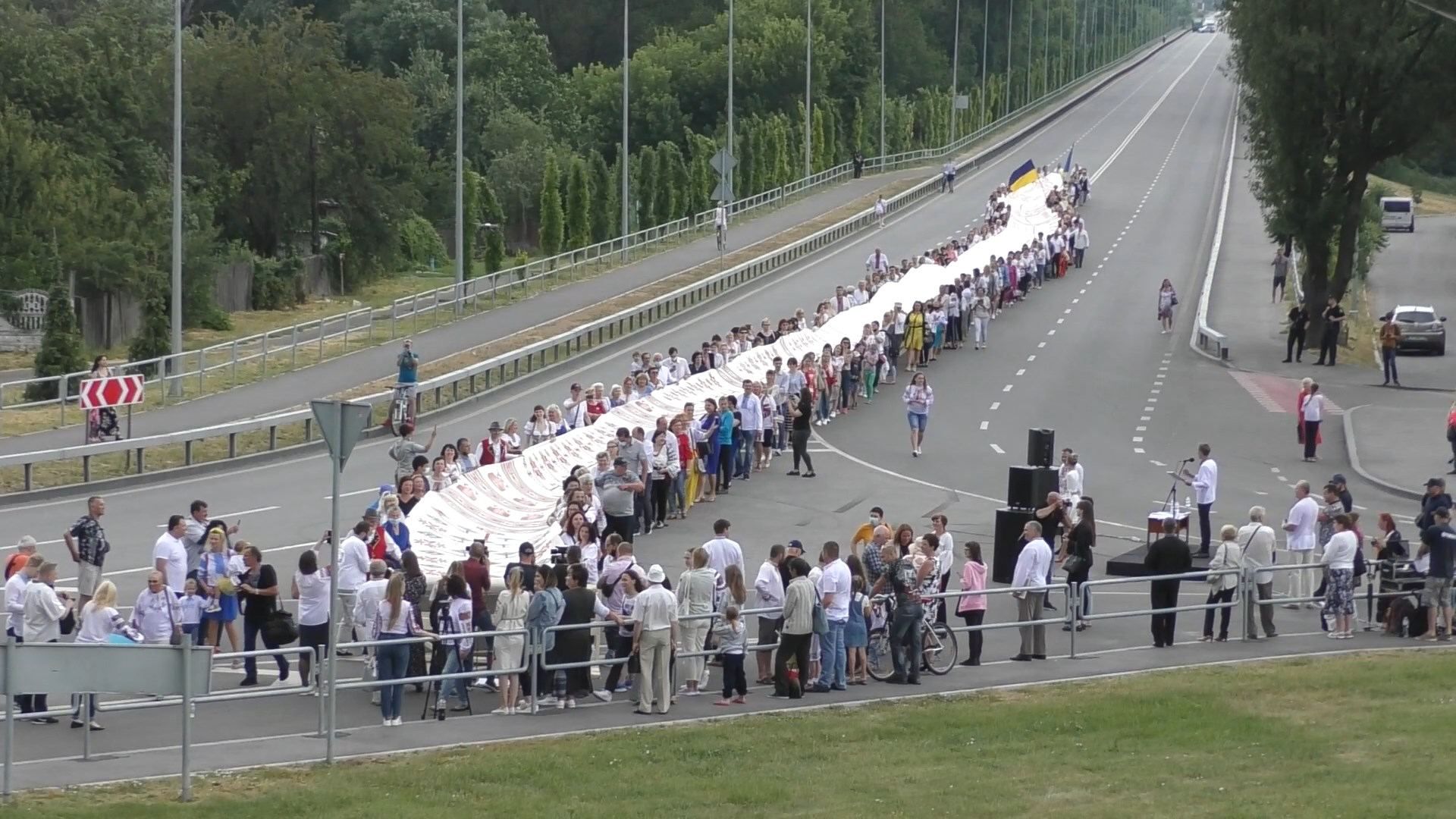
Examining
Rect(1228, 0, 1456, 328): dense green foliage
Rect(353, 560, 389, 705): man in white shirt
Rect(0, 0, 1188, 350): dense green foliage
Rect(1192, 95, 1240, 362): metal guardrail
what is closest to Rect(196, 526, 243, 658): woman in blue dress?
Rect(353, 560, 389, 705): man in white shirt

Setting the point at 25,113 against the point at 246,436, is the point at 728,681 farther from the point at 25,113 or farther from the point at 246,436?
the point at 25,113

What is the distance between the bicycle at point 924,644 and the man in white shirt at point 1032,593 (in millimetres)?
955

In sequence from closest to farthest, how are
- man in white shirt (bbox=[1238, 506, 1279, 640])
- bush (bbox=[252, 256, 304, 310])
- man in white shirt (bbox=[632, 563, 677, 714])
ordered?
man in white shirt (bbox=[632, 563, 677, 714])
man in white shirt (bbox=[1238, 506, 1279, 640])
bush (bbox=[252, 256, 304, 310])

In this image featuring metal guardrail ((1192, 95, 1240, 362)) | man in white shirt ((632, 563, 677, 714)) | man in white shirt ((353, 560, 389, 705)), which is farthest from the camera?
metal guardrail ((1192, 95, 1240, 362))

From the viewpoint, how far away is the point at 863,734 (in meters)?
16.5

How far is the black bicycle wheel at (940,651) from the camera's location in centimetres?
1939

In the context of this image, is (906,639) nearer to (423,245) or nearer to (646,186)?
(646,186)

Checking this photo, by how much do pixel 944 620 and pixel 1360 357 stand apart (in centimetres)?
3289

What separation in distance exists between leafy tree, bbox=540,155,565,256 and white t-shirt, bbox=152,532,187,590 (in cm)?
5486

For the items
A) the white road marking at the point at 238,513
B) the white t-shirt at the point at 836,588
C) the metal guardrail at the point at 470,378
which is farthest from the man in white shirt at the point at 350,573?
the metal guardrail at the point at 470,378

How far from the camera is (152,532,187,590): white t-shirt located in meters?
19.3

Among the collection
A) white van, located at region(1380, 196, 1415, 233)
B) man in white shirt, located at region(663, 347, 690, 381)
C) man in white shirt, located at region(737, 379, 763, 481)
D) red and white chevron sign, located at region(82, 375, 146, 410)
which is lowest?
man in white shirt, located at region(737, 379, 763, 481)

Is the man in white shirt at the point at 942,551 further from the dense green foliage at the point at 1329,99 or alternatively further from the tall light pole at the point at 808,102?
the tall light pole at the point at 808,102

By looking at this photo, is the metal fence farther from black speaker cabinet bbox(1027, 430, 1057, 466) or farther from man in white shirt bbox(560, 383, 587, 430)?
man in white shirt bbox(560, 383, 587, 430)
